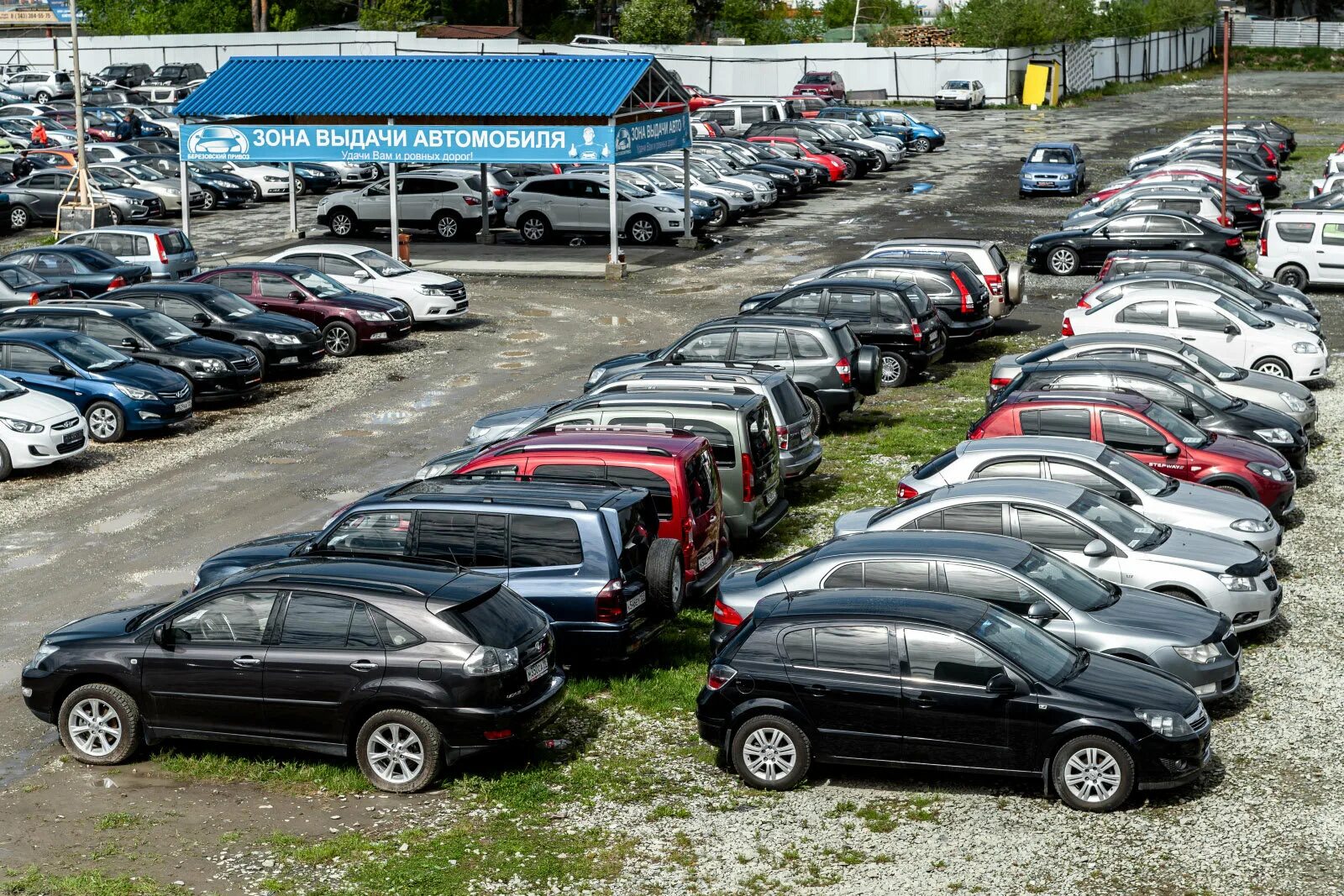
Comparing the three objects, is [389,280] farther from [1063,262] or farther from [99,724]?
[99,724]

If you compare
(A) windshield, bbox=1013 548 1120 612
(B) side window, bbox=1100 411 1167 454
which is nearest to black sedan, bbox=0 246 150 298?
(B) side window, bbox=1100 411 1167 454

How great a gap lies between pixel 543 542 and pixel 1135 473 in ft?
19.7

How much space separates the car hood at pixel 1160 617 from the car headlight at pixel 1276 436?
238 inches

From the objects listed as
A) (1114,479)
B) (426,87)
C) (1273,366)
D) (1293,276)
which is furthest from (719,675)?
(426,87)

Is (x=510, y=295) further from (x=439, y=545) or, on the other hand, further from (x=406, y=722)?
(x=406, y=722)

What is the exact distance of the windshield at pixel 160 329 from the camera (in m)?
24.3

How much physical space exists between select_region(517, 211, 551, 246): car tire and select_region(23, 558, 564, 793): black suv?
28.3 m

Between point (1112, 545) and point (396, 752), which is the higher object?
point (1112, 545)

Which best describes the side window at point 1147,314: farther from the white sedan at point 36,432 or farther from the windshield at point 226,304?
the white sedan at point 36,432

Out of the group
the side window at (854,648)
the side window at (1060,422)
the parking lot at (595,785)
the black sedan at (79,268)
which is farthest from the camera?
the black sedan at (79,268)

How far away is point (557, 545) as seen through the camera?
12703mm

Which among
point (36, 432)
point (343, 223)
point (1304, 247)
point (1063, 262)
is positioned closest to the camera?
point (36, 432)

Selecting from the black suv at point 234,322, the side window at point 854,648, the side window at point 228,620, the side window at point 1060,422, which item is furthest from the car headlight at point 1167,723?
the black suv at point 234,322

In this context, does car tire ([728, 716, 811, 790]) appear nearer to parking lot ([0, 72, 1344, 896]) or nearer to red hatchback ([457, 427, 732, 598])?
parking lot ([0, 72, 1344, 896])
